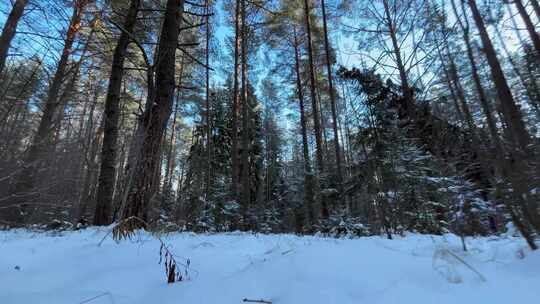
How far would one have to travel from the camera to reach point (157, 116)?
321cm

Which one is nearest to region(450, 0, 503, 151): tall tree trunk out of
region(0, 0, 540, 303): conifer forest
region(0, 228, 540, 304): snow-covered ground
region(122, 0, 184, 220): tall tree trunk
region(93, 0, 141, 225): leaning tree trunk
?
region(0, 0, 540, 303): conifer forest

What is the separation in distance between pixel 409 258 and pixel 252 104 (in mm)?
12702

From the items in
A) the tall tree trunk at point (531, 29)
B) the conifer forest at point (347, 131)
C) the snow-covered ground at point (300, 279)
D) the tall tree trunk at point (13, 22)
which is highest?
the tall tree trunk at point (531, 29)

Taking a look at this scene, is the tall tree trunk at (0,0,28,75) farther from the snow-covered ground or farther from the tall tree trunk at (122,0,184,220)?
the snow-covered ground

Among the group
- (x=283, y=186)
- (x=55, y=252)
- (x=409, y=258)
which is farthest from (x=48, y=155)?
(x=283, y=186)

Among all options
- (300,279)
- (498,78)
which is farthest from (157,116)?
(498,78)

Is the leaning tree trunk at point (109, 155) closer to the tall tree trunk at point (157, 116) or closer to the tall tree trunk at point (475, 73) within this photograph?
the tall tree trunk at point (157, 116)

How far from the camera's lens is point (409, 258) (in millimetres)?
1142

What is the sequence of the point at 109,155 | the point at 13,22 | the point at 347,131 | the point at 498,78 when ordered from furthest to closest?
the point at 347,131, the point at 109,155, the point at 13,22, the point at 498,78

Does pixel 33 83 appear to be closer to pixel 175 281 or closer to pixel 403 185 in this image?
pixel 175 281

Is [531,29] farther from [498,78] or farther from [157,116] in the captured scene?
[157,116]

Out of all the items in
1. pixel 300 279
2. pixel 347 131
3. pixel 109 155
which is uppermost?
pixel 347 131

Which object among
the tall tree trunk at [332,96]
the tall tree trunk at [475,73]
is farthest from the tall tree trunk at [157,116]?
the tall tree trunk at [332,96]

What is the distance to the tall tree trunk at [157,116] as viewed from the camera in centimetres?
273
